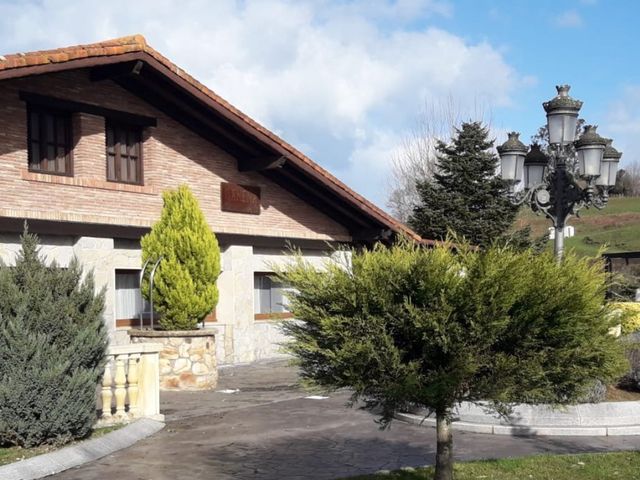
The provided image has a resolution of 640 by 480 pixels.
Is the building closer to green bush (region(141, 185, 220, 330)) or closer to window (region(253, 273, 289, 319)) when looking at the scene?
window (region(253, 273, 289, 319))

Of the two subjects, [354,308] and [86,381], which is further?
[86,381]

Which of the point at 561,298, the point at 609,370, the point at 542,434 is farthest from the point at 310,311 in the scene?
the point at 542,434

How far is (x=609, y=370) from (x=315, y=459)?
12.5 ft

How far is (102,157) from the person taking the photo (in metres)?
15.4

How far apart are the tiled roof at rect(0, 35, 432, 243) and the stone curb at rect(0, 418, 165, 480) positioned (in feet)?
19.6

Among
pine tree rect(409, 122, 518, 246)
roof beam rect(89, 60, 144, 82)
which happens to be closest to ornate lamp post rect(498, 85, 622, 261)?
roof beam rect(89, 60, 144, 82)

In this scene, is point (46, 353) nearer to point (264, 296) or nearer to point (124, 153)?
point (124, 153)

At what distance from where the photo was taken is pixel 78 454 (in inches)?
325

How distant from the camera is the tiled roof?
41.5 feet

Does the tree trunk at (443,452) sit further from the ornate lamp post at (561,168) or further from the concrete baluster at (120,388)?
the ornate lamp post at (561,168)

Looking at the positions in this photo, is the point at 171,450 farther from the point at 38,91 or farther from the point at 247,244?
the point at 247,244

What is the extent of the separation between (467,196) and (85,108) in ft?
56.1

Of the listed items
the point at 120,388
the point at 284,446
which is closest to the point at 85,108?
the point at 120,388

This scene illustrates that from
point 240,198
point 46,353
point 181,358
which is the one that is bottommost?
point 181,358
